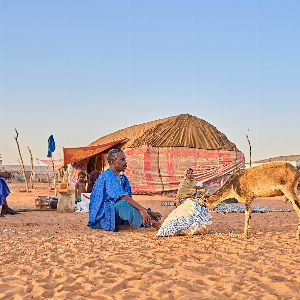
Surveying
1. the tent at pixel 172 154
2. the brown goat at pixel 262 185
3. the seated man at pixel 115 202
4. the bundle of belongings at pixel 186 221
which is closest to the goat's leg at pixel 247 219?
the brown goat at pixel 262 185

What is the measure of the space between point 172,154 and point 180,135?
43.5 inches

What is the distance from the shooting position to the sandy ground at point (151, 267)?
11.3 feet

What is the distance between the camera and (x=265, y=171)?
626cm

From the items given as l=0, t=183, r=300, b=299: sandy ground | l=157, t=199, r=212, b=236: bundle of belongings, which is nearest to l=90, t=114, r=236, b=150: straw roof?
l=157, t=199, r=212, b=236: bundle of belongings

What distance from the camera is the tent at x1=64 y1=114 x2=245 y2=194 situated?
67.6 feet

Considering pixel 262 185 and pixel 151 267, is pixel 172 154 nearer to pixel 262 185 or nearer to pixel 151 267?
pixel 262 185

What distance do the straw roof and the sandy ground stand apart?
14.7 metres

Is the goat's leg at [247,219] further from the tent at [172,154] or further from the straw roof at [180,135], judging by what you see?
the straw roof at [180,135]

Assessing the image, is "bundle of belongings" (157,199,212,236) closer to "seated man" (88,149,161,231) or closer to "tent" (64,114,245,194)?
"seated man" (88,149,161,231)

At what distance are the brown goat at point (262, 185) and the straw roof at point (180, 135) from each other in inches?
558

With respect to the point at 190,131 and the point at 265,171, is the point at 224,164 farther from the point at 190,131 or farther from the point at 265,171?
the point at 265,171

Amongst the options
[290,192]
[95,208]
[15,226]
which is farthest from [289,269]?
[15,226]

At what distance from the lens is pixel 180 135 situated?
21422mm

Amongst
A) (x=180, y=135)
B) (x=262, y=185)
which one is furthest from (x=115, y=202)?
(x=180, y=135)
